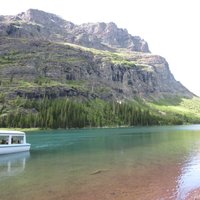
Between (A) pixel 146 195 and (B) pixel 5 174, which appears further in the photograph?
(B) pixel 5 174

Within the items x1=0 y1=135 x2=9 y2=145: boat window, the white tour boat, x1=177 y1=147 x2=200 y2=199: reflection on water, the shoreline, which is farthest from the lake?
x1=0 y1=135 x2=9 y2=145: boat window

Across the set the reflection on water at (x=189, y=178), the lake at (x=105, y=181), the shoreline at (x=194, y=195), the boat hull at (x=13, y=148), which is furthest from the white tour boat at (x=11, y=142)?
the shoreline at (x=194, y=195)

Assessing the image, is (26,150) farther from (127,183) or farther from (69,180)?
(127,183)

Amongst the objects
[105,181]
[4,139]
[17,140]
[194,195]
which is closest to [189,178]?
[194,195]

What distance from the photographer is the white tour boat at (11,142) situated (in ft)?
260

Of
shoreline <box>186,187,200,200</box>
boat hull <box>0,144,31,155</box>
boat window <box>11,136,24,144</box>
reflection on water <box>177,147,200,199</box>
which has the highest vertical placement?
boat window <box>11,136,24,144</box>

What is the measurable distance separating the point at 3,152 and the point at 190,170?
4796 centimetres

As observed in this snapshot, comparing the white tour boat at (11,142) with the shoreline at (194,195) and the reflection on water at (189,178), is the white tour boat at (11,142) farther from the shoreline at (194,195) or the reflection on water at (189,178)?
the shoreline at (194,195)

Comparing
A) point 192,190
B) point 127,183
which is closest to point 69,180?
point 127,183

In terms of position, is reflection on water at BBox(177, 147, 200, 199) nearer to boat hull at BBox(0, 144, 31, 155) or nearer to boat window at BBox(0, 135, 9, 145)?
boat hull at BBox(0, 144, 31, 155)

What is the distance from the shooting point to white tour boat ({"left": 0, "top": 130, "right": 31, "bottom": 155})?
79250 mm

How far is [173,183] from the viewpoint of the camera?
39.7 meters

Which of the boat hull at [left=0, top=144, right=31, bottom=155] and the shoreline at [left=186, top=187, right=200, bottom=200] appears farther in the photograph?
the boat hull at [left=0, top=144, right=31, bottom=155]

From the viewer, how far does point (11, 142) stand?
8469 centimetres
